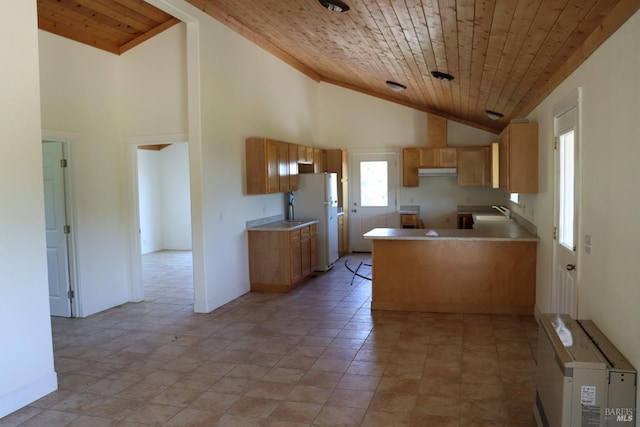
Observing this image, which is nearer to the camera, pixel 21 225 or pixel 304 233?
pixel 21 225

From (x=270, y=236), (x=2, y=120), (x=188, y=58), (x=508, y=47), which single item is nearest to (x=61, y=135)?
(x=188, y=58)

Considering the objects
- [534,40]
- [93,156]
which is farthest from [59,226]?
[534,40]

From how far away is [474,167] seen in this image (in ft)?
29.4

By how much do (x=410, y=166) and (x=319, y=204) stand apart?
2452 mm

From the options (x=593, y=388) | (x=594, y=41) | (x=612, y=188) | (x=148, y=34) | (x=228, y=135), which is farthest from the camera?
(x=228, y=135)

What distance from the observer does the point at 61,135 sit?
5242 millimetres

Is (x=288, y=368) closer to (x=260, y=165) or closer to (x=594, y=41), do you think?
(x=594, y=41)

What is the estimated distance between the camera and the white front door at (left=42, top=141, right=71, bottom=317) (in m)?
5.46

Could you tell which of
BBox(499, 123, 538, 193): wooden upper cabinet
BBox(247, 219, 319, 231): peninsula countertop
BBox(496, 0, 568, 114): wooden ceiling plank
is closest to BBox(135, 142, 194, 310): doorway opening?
BBox(247, 219, 319, 231): peninsula countertop

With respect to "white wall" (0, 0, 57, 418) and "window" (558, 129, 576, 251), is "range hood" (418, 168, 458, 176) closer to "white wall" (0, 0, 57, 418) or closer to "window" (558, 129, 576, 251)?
"window" (558, 129, 576, 251)

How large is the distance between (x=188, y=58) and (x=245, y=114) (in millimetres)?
1273

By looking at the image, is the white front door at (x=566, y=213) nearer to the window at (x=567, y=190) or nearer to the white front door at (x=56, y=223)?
the window at (x=567, y=190)

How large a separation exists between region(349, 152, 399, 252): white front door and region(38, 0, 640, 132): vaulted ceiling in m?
1.85

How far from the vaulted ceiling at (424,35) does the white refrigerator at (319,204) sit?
187 centimetres
